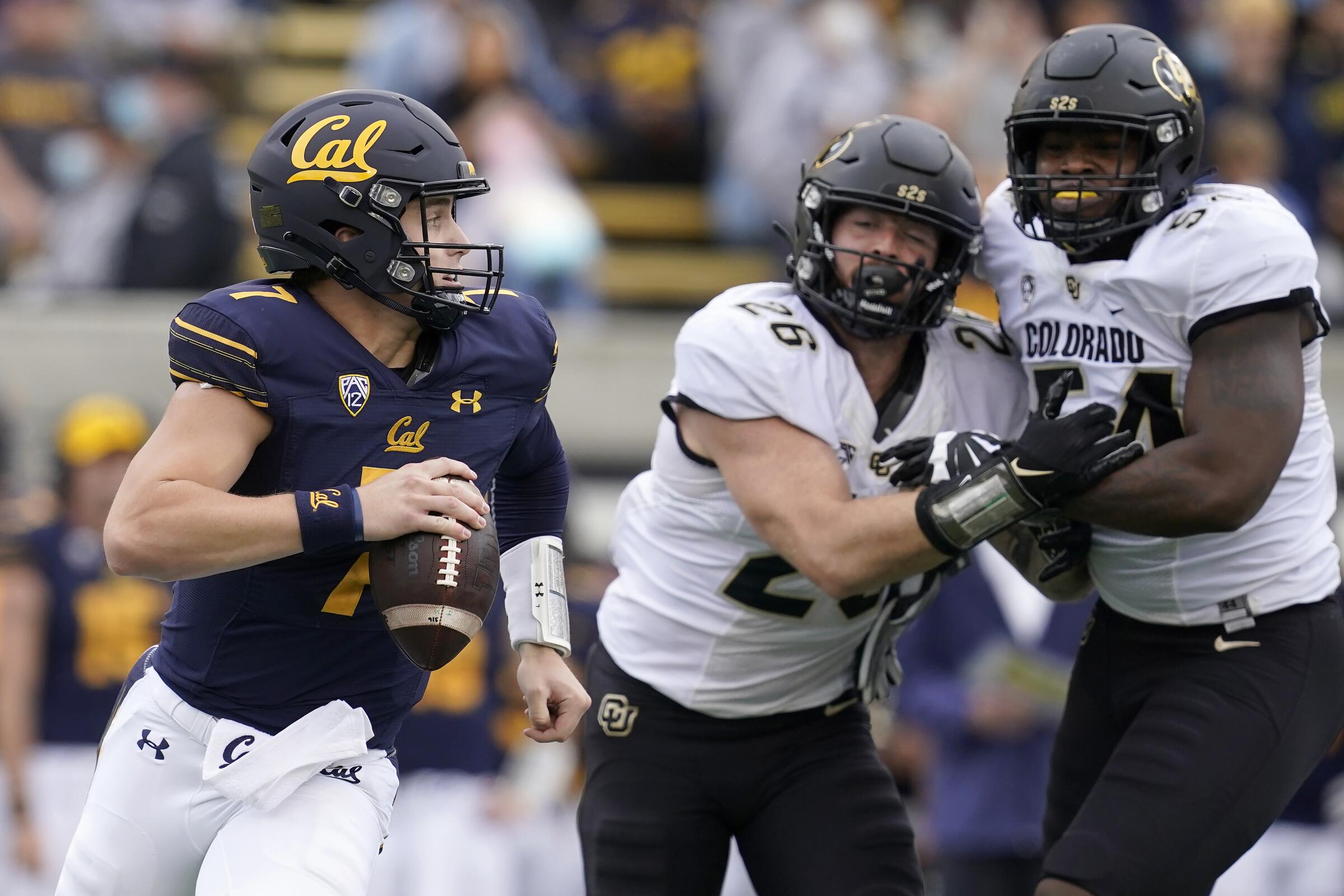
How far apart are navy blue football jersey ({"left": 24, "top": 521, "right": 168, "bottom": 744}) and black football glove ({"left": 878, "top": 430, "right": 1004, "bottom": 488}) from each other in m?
3.76

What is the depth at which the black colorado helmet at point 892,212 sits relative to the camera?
378 centimetres

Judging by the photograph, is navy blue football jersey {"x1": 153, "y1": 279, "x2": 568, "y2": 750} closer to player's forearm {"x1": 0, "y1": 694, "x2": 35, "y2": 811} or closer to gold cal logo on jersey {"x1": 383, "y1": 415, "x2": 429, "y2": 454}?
gold cal logo on jersey {"x1": 383, "y1": 415, "x2": 429, "y2": 454}

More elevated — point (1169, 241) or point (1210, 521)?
point (1169, 241)

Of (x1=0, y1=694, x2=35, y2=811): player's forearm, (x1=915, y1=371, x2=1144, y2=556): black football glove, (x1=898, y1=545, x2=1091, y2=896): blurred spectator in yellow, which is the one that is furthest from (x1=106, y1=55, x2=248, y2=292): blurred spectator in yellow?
(x1=915, y1=371, x2=1144, y2=556): black football glove

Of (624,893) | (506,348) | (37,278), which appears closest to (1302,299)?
(506,348)

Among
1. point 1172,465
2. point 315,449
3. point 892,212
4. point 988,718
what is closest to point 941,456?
point 1172,465

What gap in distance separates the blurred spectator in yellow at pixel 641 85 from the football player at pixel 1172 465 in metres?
5.66

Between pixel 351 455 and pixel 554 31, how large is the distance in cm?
750

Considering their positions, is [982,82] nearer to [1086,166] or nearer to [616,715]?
[1086,166]

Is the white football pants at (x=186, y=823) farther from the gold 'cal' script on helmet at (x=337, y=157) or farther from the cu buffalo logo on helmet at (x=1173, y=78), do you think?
the cu buffalo logo on helmet at (x=1173, y=78)

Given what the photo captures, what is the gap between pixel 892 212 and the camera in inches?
151

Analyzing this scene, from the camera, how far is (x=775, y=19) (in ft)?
30.0

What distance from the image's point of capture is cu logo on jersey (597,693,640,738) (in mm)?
4035

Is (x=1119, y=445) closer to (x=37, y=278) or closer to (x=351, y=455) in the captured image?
(x=351, y=455)
